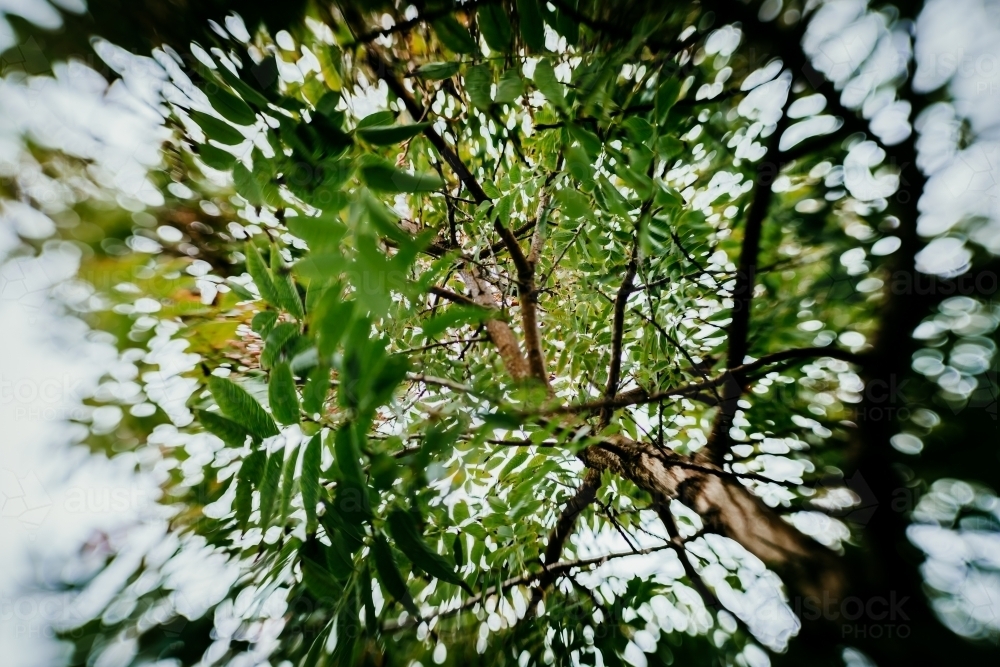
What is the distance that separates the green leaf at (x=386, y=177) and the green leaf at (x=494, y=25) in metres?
0.20

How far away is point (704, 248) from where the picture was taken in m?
0.94

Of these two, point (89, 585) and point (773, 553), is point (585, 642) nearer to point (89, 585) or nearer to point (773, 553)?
point (773, 553)

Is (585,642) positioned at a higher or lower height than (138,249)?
lower

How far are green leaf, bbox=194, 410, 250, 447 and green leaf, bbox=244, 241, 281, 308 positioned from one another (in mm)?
129

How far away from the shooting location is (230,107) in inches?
15.7

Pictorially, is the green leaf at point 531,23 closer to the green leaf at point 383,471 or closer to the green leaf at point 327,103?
the green leaf at point 327,103

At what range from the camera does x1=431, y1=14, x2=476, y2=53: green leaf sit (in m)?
0.42

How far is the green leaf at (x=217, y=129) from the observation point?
396 millimetres

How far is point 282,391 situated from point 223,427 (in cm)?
9

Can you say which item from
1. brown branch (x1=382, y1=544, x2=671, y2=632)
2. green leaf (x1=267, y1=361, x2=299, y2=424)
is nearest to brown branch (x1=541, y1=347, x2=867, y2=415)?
green leaf (x1=267, y1=361, x2=299, y2=424)

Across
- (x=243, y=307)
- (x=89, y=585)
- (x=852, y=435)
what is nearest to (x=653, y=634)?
(x=852, y=435)

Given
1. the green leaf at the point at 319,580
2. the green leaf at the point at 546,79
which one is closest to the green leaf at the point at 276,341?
the green leaf at the point at 319,580

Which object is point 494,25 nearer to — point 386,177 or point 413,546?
point 386,177

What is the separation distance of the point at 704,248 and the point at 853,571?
66 cm
